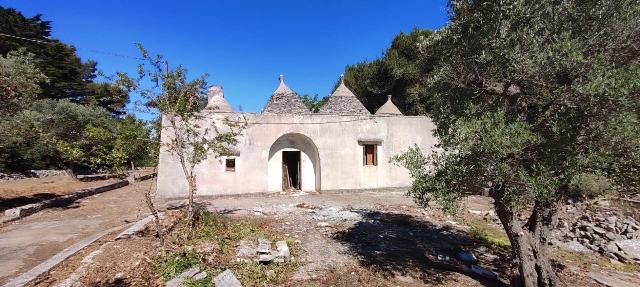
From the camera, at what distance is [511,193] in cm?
542

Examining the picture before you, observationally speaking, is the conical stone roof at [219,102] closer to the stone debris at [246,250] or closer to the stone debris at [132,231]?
the stone debris at [132,231]

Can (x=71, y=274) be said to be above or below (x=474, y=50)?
below

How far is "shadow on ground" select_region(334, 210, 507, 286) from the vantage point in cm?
682

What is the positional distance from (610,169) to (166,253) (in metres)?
7.69

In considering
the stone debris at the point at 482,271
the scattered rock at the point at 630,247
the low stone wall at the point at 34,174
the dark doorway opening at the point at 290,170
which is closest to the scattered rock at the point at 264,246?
the stone debris at the point at 482,271

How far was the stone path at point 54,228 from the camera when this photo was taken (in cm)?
689

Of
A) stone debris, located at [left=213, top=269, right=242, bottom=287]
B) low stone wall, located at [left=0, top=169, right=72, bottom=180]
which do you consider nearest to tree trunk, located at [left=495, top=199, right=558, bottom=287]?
stone debris, located at [left=213, top=269, right=242, bottom=287]

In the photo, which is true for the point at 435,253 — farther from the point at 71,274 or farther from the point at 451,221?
the point at 71,274

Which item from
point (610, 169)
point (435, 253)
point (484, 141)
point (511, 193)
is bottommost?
point (435, 253)

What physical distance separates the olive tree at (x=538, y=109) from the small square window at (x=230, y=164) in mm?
10604

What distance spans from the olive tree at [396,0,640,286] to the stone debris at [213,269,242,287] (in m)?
3.28

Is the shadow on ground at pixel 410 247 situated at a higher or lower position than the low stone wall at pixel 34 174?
lower

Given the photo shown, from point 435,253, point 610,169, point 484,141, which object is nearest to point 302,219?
point 435,253

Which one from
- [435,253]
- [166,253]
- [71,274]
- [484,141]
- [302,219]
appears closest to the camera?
[484,141]
